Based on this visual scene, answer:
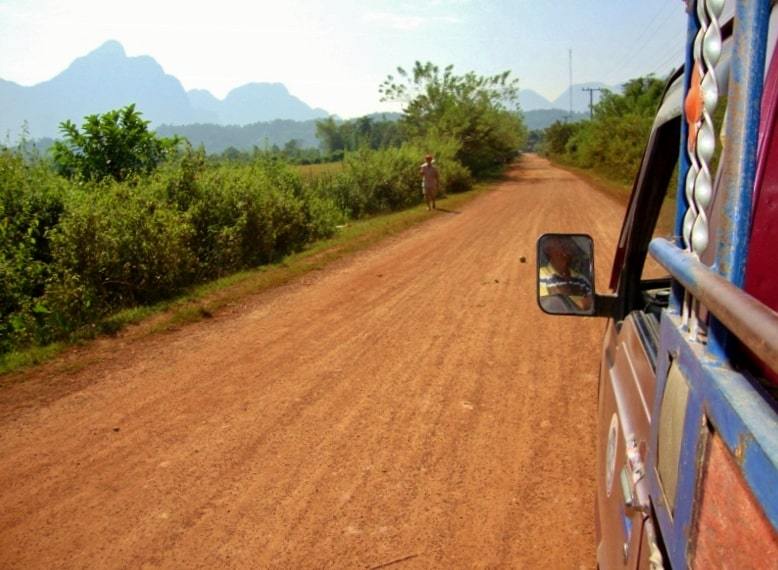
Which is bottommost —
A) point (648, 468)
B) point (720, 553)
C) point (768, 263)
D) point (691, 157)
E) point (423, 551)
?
point (423, 551)

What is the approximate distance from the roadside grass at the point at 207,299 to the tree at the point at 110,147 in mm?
2972

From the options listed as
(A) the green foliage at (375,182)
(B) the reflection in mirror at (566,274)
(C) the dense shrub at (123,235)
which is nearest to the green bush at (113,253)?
(C) the dense shrub at (123,235)

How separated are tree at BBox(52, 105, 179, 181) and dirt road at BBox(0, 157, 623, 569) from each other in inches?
209

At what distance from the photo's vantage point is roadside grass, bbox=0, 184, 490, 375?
645 centimetres

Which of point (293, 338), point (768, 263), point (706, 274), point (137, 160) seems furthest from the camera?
point (137, 160)

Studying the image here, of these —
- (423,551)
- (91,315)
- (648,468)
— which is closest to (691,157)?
(648,468)

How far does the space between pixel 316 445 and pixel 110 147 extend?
29.8 ft

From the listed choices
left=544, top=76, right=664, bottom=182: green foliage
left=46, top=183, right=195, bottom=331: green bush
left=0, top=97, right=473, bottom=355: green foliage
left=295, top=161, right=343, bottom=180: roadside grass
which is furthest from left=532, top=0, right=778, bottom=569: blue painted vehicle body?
left=544, top=76, right=664, bottom=182: green foliage

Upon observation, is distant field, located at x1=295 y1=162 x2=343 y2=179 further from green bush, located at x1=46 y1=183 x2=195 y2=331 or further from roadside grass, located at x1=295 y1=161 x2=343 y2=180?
green bush, located at x1=46 y1=183 x2=195 y2=331

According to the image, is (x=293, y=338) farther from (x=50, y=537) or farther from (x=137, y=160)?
(x=137, y=160)

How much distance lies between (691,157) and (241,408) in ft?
13.6

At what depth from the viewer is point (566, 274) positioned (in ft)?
7.59

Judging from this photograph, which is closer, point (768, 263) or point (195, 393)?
point (768, 263)

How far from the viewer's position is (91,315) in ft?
24.3
